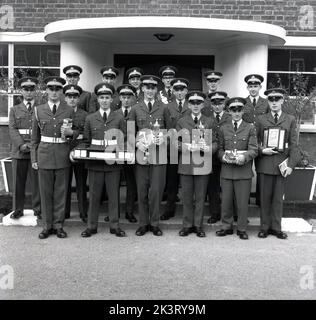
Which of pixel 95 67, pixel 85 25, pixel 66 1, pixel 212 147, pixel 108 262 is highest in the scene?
pixel 66 1

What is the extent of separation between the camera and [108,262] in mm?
5398

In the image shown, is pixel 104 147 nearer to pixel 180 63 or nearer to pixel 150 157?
pixel 150 157

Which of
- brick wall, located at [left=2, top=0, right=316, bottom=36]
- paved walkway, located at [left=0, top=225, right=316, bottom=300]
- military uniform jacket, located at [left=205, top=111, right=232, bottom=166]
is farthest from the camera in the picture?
brick wall, located at [left=2, top=0, right=316, bottom=36]

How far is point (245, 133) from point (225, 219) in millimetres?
1152

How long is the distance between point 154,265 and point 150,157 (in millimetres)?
1635

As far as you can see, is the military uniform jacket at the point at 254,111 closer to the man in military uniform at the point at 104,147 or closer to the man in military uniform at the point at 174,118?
the man in military uniform at the point at 174,118

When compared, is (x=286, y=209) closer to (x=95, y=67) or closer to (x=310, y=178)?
(x=310, y=178)

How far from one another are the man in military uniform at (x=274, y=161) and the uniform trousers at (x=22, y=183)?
123 inches

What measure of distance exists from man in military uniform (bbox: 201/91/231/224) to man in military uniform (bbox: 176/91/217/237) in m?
0.35

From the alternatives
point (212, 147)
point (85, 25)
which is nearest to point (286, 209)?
point (212, 147)

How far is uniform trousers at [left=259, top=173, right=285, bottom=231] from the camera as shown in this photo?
652 cm

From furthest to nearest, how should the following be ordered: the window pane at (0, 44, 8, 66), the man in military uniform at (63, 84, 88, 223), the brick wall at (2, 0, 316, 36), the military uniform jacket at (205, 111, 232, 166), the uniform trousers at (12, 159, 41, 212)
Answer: the window pane at (0, 44, 8, 66) → the brick wall at (2, 0, 316, 36) → the uniform trousers at (12, 159, 41, 212) → the man in military uniform at (63, 84, 88, 223) → the military uniform jacket at (205, 111, 232, 166)

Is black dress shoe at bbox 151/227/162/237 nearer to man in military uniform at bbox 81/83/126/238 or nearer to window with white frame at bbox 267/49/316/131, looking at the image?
man in military uniform at bbox 81/83/126/238

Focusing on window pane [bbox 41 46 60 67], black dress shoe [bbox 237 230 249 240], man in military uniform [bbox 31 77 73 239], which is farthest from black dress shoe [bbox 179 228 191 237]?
window pane [bbox 41 46 60 67]
